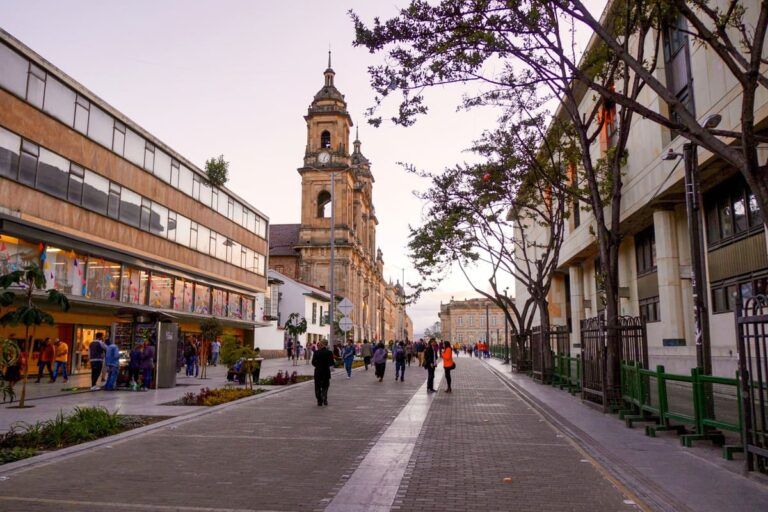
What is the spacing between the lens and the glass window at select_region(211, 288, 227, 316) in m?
37.5

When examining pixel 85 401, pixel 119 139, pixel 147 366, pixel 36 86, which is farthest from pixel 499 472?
pixel 119 139

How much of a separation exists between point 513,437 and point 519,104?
12.9 metres

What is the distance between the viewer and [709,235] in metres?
21.3

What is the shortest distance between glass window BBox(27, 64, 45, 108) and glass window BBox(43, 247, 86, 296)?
5200 mm

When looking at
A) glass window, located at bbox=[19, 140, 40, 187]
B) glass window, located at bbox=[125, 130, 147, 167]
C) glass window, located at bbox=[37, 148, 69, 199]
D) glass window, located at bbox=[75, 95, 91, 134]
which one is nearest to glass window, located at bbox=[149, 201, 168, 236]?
glass window, located at bbox=[125, 130, 147, 167]

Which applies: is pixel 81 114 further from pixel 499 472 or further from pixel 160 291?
pixel 499 472

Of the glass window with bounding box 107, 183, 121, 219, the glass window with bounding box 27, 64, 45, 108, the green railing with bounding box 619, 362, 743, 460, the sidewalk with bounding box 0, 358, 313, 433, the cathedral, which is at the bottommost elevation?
the sidewalk with bounding box 0, 358, 313, 433

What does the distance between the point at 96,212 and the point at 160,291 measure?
7.00 m

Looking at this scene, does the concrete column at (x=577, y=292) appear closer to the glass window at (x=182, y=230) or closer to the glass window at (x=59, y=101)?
the glass window at (x=182, y=230)

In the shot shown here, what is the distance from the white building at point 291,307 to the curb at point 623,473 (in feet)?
134

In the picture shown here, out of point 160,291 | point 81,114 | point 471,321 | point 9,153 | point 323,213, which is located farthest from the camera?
point 471,321

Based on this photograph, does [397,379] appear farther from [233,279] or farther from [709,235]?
[233,279]

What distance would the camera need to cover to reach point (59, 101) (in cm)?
2250

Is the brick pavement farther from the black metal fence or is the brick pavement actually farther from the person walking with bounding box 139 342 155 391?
the person walking with bounding box 139 342 155 391
